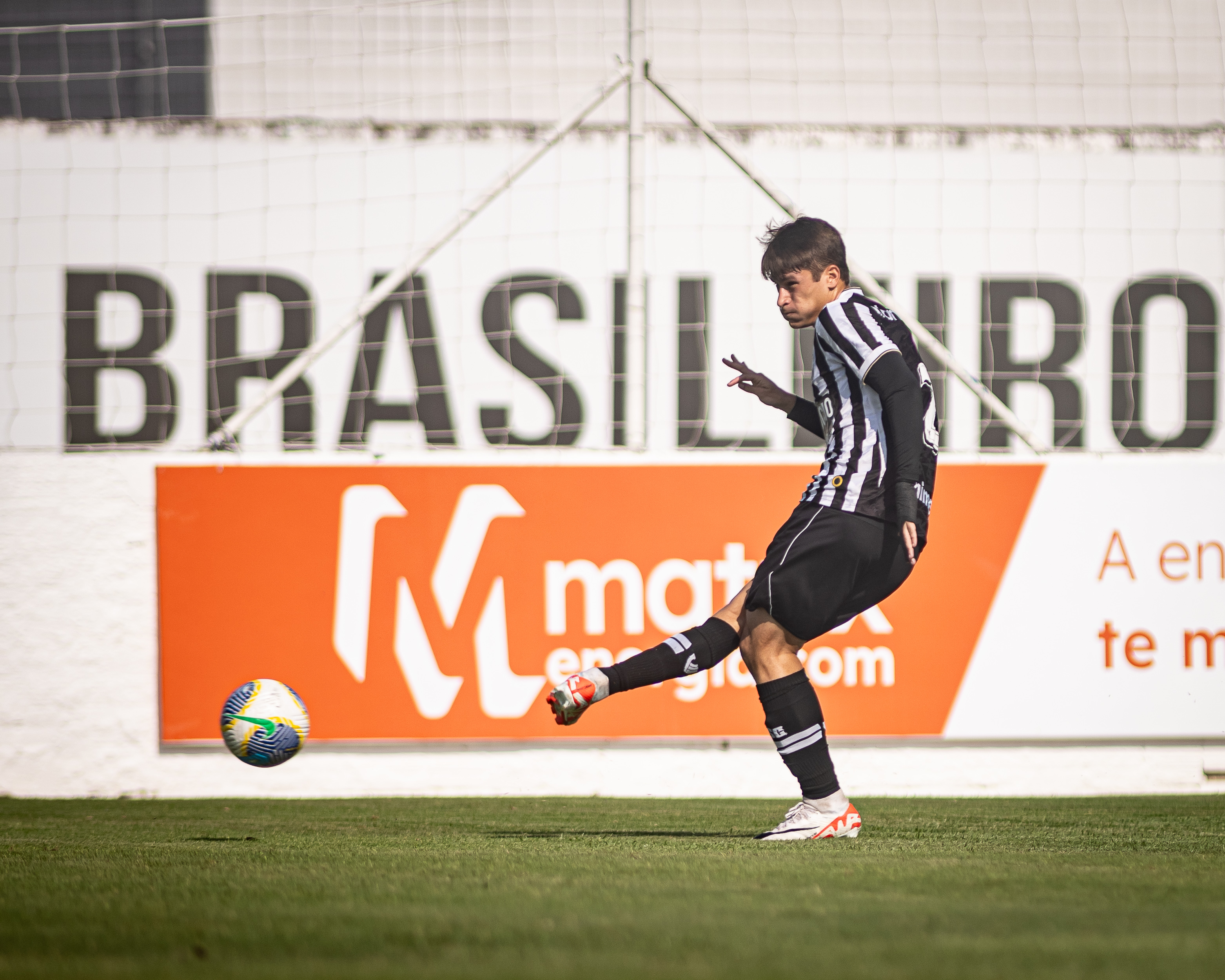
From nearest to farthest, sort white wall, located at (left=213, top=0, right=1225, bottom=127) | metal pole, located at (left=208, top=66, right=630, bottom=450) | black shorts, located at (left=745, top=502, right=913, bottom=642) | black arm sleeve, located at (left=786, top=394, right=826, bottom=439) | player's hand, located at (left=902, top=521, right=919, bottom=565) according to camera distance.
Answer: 1. player's hand, located at (left=902, top=521, right=919, bottom=565)
2. black shorts, located at (left=745, top=502, right=913, bottom=642)
3. black arm sleeve, located at (left=786, top=394, right=826, bottom=439)
4. metal pole, located at (left=208, top=66, right=630, bottom=450)
5. white wall, located at (left=213, top=0, right=1225, bottom=127)

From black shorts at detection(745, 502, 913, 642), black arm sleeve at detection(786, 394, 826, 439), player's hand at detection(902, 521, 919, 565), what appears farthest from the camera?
black arm sleeve at detection(786, 394, 826, 439)

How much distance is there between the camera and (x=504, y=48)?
11.1 meters

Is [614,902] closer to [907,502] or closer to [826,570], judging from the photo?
[826,570]

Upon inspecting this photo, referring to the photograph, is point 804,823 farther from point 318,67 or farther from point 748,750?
point 318,67

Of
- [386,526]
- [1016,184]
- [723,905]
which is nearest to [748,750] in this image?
[386,526]

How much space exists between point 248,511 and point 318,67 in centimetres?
631

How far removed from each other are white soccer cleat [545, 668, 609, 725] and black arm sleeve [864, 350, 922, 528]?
98cm

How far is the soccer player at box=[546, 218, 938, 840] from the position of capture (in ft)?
12.7

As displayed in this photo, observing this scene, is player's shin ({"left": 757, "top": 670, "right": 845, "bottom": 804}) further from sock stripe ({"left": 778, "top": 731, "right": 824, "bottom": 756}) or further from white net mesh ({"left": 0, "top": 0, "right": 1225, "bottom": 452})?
white net mesh ({"left": 0, "top": 0, "right": 1225, "bottom": 452})

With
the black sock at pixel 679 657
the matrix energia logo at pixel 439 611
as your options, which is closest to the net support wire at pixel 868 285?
the matrix energia logo at pixel 439 611

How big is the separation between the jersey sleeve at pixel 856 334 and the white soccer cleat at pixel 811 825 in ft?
4.14

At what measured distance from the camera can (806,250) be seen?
412 cm

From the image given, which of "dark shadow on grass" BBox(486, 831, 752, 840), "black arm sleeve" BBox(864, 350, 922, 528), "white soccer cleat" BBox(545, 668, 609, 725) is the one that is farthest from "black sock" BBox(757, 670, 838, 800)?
"black arm sleeve" BBox(864, 350, 922, 528)

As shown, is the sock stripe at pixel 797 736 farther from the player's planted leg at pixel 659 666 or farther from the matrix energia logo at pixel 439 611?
the matrix energia logo at pixel 439 611
